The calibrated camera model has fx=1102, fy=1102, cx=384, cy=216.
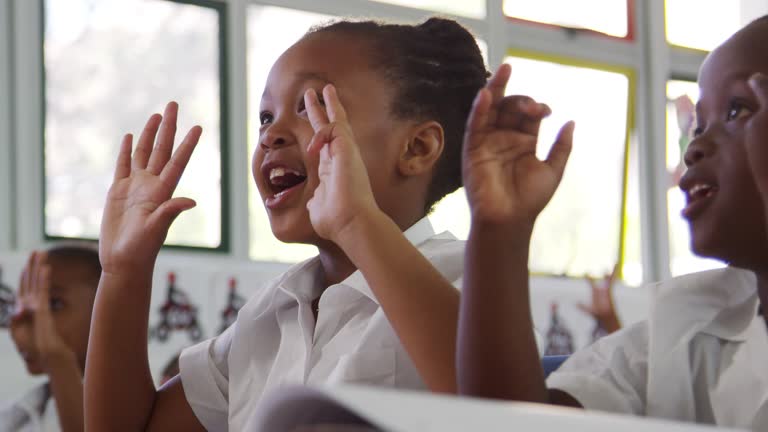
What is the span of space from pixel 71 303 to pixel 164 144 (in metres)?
1.73

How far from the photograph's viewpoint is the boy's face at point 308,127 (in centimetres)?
137

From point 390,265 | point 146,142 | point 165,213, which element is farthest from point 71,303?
point 390,265

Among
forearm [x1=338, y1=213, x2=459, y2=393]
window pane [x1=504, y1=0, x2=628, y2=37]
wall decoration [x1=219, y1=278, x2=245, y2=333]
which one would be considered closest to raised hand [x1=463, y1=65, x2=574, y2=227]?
forearm [x1=338, y1=213, x2=459, y2=393]

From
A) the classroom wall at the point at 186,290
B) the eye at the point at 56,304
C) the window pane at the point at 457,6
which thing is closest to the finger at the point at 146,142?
the eye at the point at 56,304

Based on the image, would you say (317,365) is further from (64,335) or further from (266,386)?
(64,335)

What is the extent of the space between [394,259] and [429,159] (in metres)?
0.35

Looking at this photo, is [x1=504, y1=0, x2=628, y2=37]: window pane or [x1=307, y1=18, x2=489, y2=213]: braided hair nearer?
[x1=307, y1=18, x2=489, y2=213]: braided hair

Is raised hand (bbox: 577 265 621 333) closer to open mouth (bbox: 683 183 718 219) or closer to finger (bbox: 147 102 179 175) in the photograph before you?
finger (bbox: 147 102 179 175)

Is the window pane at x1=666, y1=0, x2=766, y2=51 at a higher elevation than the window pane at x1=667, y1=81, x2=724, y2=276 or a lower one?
higher

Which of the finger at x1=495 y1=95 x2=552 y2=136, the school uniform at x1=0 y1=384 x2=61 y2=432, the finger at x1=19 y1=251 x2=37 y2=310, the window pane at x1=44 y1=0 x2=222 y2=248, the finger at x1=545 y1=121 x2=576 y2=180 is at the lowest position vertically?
the school uniform at x1=0 y1=384 x2=61 y2=432

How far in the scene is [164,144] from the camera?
1.48 metres

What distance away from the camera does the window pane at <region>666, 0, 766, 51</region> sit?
229 inches

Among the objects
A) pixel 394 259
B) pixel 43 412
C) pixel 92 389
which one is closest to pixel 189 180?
pixel 43 412

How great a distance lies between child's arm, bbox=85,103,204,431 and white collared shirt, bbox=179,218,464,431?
5cm
